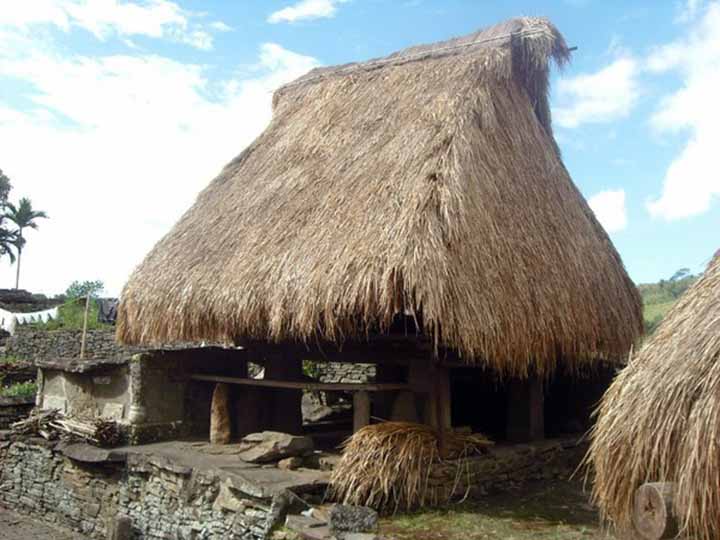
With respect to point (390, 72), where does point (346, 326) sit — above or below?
below

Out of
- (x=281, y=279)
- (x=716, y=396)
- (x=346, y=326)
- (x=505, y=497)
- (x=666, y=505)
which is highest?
(x=281, y=279)

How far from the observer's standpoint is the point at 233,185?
9352 millimetres

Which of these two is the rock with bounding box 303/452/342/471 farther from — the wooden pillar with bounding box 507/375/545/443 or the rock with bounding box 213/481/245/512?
the wooden pillar with bounding box 507/375/545/443

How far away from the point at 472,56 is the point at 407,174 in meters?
2.43

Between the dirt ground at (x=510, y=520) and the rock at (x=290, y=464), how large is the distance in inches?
49.6

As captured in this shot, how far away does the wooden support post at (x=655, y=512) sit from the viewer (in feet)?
11.8

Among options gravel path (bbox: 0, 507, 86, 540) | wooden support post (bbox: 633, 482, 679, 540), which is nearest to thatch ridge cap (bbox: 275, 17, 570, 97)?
wooden support post (bbox: 633, 482, 679, 540)

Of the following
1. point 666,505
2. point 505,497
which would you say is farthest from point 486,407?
point 666,505

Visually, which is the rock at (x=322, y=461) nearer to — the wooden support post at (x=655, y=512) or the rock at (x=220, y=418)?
the rock at (x=220, y=418)

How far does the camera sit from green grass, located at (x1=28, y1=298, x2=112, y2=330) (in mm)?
18516

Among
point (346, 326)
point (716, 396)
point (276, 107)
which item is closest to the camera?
point (716, 396)

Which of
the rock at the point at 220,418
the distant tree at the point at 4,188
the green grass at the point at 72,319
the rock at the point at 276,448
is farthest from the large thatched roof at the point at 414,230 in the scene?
the distant tree at the point at 4,188

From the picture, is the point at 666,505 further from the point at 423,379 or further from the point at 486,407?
the point at 486,407

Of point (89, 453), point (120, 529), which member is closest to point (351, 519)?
point (120, 529)
